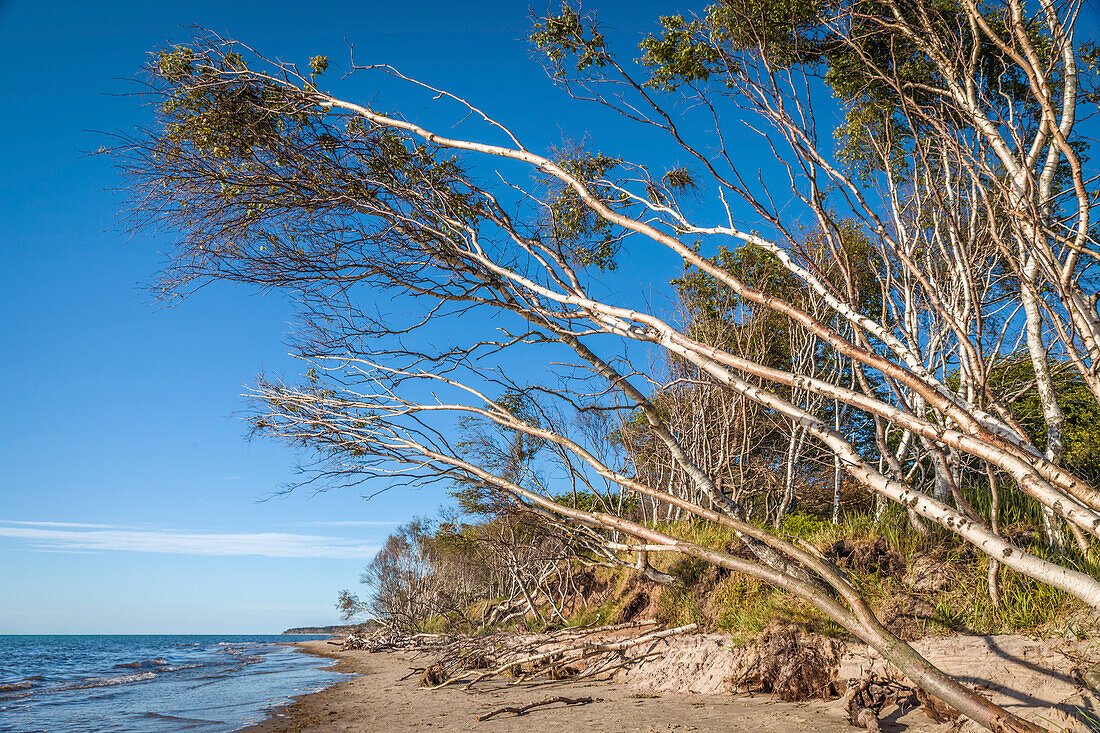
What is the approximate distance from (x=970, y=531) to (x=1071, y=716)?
188cm

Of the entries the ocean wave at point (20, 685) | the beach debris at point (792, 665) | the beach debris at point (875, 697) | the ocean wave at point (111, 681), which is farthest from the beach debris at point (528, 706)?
Answer: the ocean wave at point (20, 685)

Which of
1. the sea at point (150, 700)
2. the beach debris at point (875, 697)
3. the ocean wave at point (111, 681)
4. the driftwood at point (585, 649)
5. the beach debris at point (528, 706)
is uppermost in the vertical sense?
the beach debris at point (875, 697)

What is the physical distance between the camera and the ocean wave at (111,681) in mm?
16720

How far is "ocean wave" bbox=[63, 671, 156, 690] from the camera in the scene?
1672cm

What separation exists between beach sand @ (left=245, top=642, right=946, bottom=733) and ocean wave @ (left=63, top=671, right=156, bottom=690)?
11276mm

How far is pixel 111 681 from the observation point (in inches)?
707

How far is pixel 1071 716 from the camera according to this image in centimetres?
389

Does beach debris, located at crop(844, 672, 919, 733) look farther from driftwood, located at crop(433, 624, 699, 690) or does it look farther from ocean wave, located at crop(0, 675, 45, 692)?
ocean wave, located at crop(0, 675, 45, 692)

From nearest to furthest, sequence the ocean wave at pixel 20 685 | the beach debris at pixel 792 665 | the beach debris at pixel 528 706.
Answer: the beach debris at pixel 792 665, the beach debris at pixel 528 706, the ocean wave at pixel 20 685

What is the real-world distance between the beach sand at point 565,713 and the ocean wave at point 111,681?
11276 mm

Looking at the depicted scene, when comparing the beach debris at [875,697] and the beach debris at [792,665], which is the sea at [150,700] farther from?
the beach debris at [875,697]

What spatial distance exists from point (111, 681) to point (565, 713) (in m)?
18.4

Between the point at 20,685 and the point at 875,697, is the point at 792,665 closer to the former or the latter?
the point at 875,697

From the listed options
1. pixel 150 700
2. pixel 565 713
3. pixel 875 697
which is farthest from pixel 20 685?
pixel 875 697
